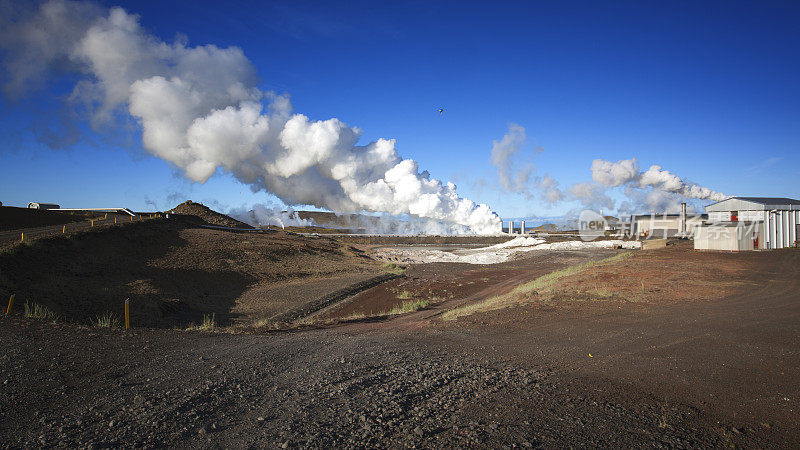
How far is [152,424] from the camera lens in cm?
475

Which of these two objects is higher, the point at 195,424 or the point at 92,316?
the point at 195,424

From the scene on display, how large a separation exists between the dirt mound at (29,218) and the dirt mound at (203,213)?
14.9 m

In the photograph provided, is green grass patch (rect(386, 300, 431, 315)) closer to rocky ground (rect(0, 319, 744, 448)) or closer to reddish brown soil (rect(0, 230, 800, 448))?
reddish brown soil (rect(0, 230, 800, 448))

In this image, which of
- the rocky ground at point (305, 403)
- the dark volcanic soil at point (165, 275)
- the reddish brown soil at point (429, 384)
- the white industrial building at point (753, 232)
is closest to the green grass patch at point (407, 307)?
the dark volcanic soil at point (165, 275)

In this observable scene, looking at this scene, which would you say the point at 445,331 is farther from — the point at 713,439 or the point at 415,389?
the point at 713,439

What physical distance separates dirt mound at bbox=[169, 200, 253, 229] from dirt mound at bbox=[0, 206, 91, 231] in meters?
14.9

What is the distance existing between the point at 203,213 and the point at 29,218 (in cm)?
2237

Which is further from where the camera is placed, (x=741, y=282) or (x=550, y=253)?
(x=550, y=253)

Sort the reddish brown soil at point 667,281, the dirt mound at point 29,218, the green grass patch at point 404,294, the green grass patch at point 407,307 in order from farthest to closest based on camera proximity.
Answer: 1. the dirt mound at point 29,218
2. the green grass patch at point 404,294
3. the green grass patch at point 407,307
4. the reddish brown soil at point 667,281

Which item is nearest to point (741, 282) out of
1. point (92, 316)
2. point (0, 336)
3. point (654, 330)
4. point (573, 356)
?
point (654, 330)

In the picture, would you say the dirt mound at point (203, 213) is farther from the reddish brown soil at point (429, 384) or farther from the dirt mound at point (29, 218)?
the reddish brown soil at point (429, 384)

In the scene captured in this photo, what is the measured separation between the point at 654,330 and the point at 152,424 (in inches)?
385

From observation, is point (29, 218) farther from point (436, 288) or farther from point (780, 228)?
point (780, 228)

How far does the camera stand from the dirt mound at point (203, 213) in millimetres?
51844
